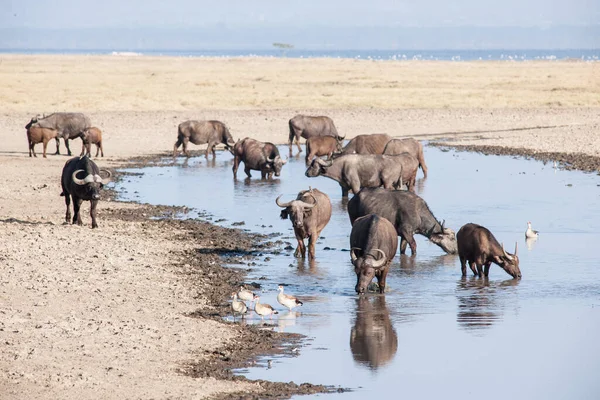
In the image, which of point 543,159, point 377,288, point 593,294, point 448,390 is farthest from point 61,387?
point 543,159

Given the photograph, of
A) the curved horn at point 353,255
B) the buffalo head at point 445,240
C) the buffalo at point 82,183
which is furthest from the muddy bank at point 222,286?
the buffalo head at point 445,240

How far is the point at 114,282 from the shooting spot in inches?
498

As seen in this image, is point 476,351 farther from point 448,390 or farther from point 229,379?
point 229,379

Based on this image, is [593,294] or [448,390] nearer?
[448,390]

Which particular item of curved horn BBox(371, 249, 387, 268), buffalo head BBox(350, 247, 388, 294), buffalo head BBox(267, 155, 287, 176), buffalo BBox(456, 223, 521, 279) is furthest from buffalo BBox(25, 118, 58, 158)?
curved horn BBox(371, 249, 387, 268)

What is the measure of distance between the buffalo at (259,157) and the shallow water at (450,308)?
8.44 feet

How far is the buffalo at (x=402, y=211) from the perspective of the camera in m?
15.2

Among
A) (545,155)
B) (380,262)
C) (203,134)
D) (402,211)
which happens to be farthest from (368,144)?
(380,262)

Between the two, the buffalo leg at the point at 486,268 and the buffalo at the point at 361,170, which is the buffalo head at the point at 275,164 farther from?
the buffalo leg at the point at 486,268

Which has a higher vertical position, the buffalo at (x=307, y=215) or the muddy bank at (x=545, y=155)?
the buffalo at (x=307, y=215)

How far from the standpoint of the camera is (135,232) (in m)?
16.5

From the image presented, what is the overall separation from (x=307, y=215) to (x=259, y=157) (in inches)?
402

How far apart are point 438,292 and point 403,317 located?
1.61 metres

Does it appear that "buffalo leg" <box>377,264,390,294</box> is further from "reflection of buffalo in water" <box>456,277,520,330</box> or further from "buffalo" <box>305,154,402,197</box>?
"buffalo" <box>305,154,402,197</box>
